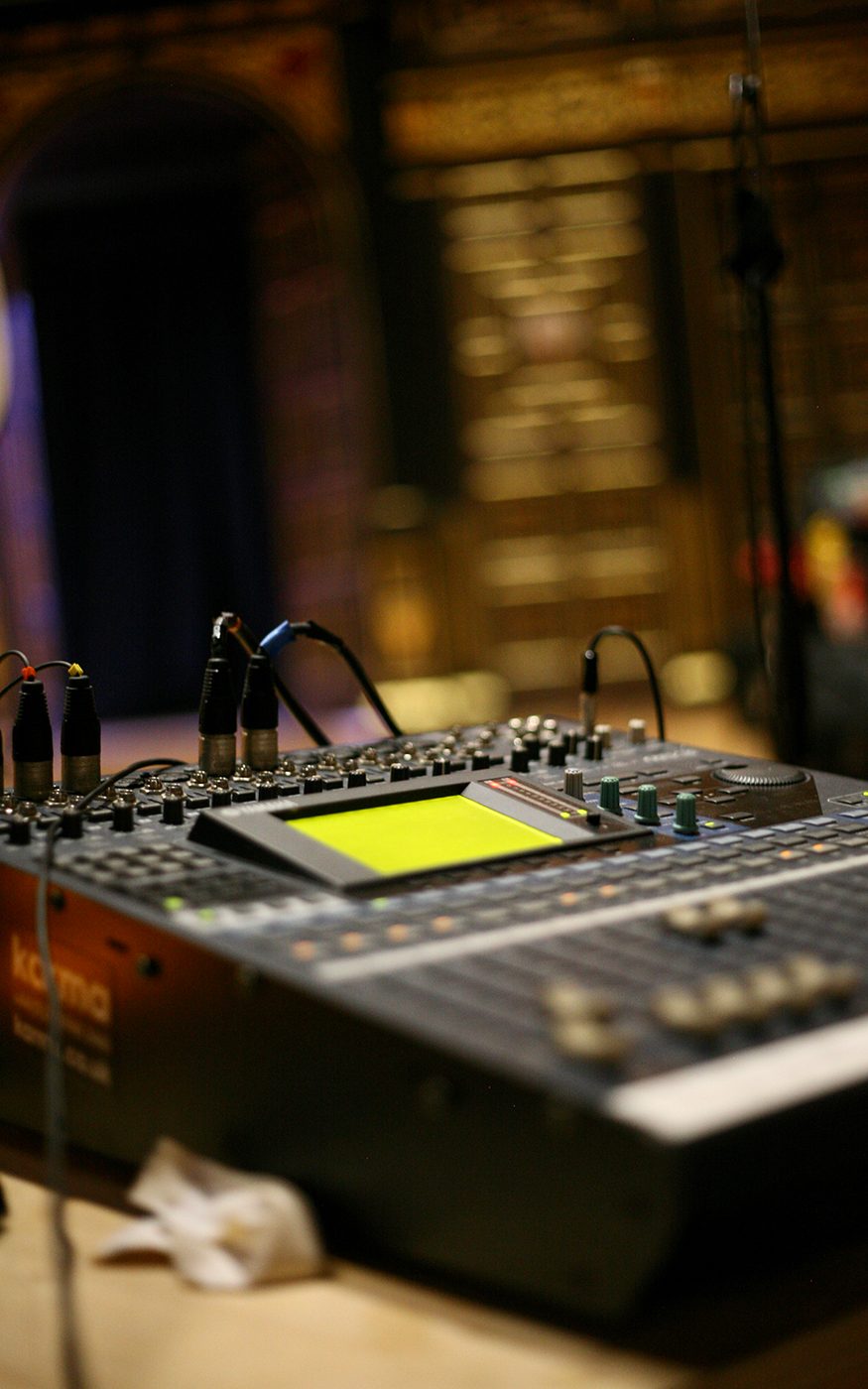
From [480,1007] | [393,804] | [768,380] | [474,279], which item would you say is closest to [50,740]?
[393,804]

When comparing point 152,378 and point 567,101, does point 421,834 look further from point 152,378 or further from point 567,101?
point 152,378

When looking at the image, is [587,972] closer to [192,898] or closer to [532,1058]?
[532,1058]

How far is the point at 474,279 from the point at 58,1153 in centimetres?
556

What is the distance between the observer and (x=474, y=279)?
6062mm

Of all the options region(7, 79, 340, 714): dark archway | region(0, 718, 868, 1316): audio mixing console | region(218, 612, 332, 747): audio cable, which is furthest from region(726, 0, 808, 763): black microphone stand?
region(7, 79, 340, 714): dark archway

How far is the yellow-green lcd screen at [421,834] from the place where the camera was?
1126 mm

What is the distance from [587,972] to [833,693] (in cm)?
363

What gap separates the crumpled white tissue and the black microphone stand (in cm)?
95

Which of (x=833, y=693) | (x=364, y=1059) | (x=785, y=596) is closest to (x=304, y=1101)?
(x=364, y=1059)

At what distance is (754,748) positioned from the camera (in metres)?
5.01

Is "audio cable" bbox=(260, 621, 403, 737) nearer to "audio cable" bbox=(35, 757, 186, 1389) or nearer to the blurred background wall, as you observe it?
"audio cable" bbox=(35, 757, 186, 1389)

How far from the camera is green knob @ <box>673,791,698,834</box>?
122cm

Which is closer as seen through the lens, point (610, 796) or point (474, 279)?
point (610, 796)

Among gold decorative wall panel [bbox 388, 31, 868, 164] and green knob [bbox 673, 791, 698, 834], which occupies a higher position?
gold decorative wall panel [bbox 388, 31, 868, 164]
